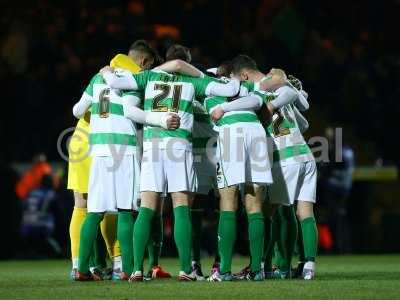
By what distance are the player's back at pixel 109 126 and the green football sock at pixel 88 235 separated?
0.62 metres

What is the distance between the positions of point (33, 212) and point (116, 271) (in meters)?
6.79

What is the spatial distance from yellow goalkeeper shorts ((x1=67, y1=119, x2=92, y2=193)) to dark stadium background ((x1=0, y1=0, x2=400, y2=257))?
625cm

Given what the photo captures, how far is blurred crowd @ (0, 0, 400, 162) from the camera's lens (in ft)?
60.5

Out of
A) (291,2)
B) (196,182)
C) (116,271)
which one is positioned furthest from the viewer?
(291,2)

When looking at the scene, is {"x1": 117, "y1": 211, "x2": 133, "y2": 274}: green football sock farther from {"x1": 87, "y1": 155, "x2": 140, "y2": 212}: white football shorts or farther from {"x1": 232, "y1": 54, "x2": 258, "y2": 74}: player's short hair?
{"x1": 232, "y1": 54, "x2": 258, "y2": 74}: player's short hair

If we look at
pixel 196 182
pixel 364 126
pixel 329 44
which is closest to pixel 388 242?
pixel 364 126

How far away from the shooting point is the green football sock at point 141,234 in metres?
10.4

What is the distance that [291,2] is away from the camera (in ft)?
67.8

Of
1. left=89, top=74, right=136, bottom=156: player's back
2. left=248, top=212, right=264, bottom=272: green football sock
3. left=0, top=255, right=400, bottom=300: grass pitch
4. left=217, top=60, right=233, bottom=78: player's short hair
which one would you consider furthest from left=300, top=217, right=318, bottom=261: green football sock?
left=89, top=74, right=136, bottom=156: player's back

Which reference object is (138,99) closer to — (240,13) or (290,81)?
(290,81)

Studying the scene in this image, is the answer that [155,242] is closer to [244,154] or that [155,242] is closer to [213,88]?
[244,154]

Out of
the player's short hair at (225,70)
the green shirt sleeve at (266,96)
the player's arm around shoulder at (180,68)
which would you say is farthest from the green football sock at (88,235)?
the green shirt sleeve at (266,96)

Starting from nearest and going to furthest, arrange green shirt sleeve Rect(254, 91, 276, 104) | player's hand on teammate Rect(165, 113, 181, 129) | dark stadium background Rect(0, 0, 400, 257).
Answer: player's hand on teammate Rect(165, 113, 181, 129) < green shirt sleeve Rect(254, 91, 276, 104) < dark stadium background Rect(0, 0, 400, 257)

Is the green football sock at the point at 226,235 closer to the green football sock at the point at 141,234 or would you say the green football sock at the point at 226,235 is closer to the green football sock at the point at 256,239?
the green football sock at the point at 256,239
